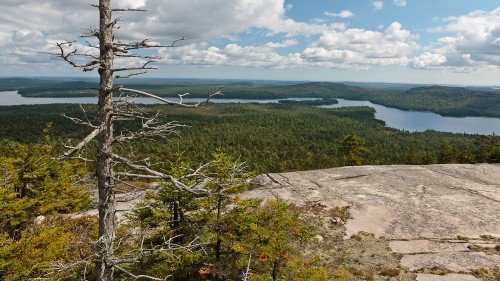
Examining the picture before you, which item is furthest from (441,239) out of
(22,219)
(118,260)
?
(22,219)

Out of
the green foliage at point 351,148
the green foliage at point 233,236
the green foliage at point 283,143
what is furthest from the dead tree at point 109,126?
the green foliage at point 283,143

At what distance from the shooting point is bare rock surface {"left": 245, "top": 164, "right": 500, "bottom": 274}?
2564cm

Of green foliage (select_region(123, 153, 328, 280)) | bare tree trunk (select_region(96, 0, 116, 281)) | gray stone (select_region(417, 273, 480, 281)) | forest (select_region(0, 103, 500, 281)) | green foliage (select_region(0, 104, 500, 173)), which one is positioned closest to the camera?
bare tree trunk (select_region(96, 0, 116, 281))

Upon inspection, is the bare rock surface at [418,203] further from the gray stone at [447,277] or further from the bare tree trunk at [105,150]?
the bare tree trunk at [105,150]

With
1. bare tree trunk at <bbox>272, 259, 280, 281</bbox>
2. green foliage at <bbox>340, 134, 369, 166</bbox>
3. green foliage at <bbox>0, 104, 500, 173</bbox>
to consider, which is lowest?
green foliage at <bbox>0, 104, 500, 173</bbox>

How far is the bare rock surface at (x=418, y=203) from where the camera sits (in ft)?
84.1

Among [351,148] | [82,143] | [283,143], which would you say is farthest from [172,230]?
[283,143]

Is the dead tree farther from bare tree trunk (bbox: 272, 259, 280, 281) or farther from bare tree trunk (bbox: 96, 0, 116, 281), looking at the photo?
bare tree trunk (bbox: 272, 259, 280, 281)

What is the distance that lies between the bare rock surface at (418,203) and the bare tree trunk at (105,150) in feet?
68.2

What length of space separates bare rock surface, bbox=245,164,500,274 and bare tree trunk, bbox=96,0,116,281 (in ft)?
68.2

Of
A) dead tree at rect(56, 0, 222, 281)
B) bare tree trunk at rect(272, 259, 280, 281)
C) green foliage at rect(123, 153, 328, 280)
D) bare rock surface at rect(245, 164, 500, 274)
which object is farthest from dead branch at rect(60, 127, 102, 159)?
bare rock surface at rect(245, 164, 500, 274)

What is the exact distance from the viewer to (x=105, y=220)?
7.58 metres

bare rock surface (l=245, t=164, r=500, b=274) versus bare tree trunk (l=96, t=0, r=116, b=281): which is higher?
bare tree trunk (l=96, t=0, r=116, b=281)

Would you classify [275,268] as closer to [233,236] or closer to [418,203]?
[233,236]
